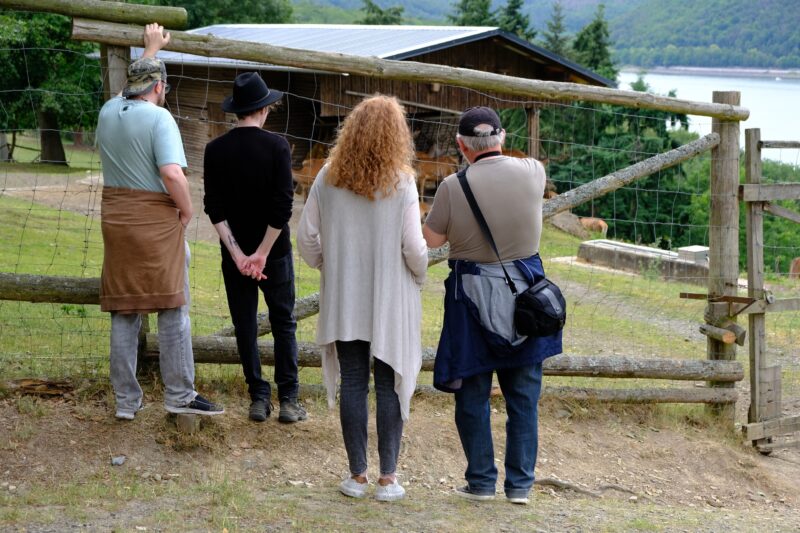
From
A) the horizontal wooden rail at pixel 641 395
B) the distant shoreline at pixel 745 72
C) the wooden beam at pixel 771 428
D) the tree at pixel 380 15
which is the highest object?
the distant shoreline at pixel 745 72

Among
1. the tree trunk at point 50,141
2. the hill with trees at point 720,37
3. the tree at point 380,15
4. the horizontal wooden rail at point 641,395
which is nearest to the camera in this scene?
the horizontal wooden rail at point 641,395

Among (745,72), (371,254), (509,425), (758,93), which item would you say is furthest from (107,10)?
(745,72)

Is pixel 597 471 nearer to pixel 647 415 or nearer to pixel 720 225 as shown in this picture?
pixel 647 415

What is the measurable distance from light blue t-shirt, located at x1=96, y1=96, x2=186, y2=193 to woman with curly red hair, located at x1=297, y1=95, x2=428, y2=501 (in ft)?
2.44

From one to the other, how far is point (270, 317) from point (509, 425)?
56.5 inches

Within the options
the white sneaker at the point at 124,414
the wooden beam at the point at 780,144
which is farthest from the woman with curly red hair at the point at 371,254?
the wooden beam at the point at 780,144

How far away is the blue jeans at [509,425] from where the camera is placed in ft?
Answer: 14.8

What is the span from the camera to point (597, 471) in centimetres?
585

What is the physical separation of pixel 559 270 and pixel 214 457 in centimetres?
1113

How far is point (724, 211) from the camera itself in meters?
6.69

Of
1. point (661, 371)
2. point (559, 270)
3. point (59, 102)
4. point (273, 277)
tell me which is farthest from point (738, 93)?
point (59, 102)

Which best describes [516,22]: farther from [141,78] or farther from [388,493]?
[388,493]

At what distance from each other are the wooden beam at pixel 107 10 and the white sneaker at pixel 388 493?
2.68 metres

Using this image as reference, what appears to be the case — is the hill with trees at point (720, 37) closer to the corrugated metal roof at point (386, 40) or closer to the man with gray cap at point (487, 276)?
the corrugated metal roof at point (386, 40)
